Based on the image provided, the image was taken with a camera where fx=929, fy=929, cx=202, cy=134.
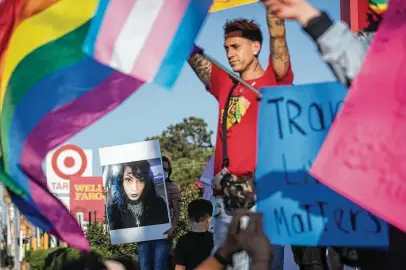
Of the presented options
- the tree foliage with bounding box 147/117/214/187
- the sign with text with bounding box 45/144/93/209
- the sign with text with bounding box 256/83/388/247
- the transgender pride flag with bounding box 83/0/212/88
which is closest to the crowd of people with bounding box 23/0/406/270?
the sign with text with bounding box 256/83/388/247

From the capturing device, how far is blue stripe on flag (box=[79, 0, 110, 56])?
445 cm

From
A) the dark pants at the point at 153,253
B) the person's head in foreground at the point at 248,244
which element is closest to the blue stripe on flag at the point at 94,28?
the person's head in foreground at the point at 248,244

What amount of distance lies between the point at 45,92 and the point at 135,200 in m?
3.29

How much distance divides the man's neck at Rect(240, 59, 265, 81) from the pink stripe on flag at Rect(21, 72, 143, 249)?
2.29ft

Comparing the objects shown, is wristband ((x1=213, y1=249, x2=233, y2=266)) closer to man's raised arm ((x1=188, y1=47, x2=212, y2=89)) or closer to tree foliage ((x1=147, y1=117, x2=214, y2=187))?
man's raised arm ((x1=188, y1=47, x2=212, y2=89))

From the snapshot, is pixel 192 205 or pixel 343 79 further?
pixel 192 205

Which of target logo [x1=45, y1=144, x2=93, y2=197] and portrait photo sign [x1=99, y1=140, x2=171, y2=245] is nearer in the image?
portrait photo sign [x1=99, y1=140, x2=171, y2=245]

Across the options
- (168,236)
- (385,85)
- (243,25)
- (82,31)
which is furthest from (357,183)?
(168,236)

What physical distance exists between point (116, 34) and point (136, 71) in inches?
9.8

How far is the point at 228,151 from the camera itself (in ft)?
15.8

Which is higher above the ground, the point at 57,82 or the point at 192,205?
the point at 57,82

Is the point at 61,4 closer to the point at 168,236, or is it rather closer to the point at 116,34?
the point at 116,34

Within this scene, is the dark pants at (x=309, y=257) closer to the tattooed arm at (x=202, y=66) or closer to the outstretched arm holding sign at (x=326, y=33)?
the tattooed arm at (x=202, y=66)

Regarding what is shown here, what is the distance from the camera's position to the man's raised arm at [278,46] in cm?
456
